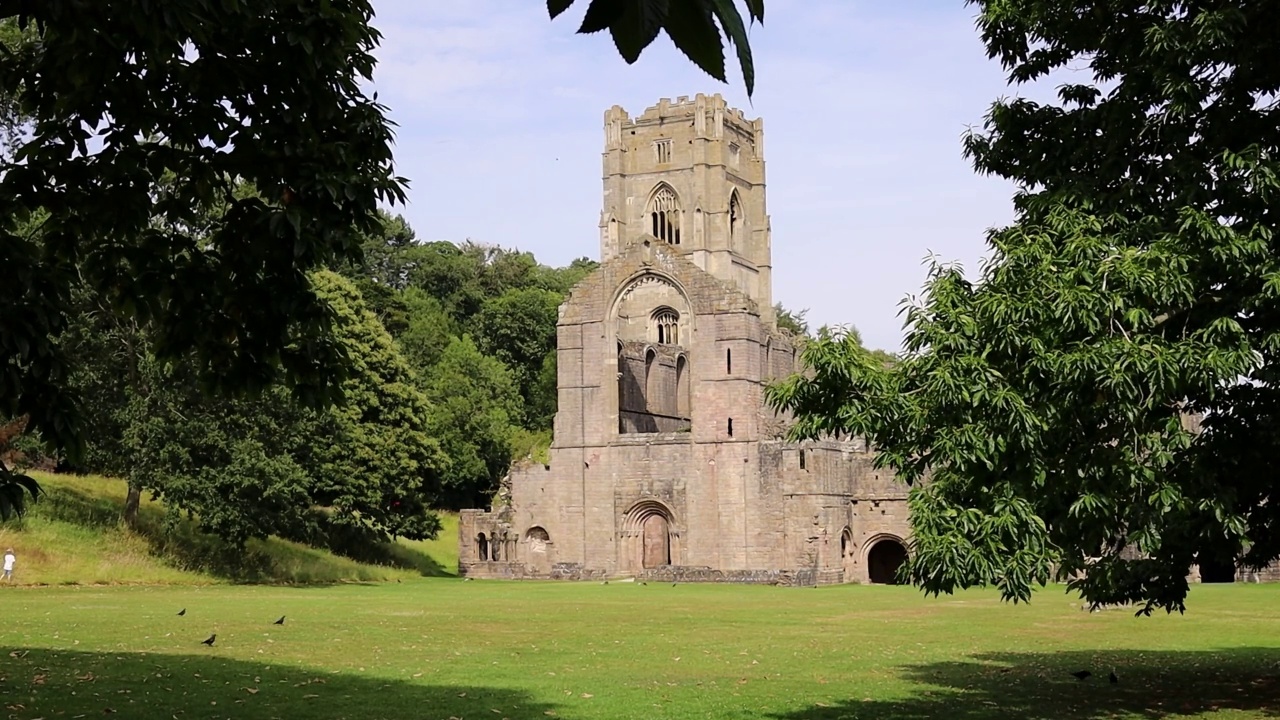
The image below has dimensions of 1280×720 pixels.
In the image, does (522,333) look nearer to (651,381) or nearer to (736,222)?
(736,222)

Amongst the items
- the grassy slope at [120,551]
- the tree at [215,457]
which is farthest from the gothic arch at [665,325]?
the tree at [215,457]

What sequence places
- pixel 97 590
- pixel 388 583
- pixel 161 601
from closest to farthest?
pixel 161 601, pixel 97 590, pixel 388 583

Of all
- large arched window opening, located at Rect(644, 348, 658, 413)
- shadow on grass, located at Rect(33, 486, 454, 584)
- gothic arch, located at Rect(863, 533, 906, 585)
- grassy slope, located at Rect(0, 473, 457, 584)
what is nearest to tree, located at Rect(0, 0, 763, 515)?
grassy slope, located at Rect(0, 473, 457, 584)

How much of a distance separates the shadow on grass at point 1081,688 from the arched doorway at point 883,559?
33.7m

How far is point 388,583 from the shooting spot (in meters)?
47.5

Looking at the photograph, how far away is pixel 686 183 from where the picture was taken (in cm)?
8056

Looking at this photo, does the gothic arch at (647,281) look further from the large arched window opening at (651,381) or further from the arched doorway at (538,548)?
the arched doorway at (538,548)

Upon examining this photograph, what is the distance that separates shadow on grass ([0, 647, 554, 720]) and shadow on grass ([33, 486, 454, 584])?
24507mm

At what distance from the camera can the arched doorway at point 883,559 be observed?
5497 centimetres

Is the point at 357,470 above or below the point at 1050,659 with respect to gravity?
above

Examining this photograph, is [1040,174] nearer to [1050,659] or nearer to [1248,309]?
[1248,309]

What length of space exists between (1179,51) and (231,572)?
36032 millimetres

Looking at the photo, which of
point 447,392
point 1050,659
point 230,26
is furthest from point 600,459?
point 230,26

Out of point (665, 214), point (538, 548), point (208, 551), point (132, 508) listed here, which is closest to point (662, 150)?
point (665, 214)
